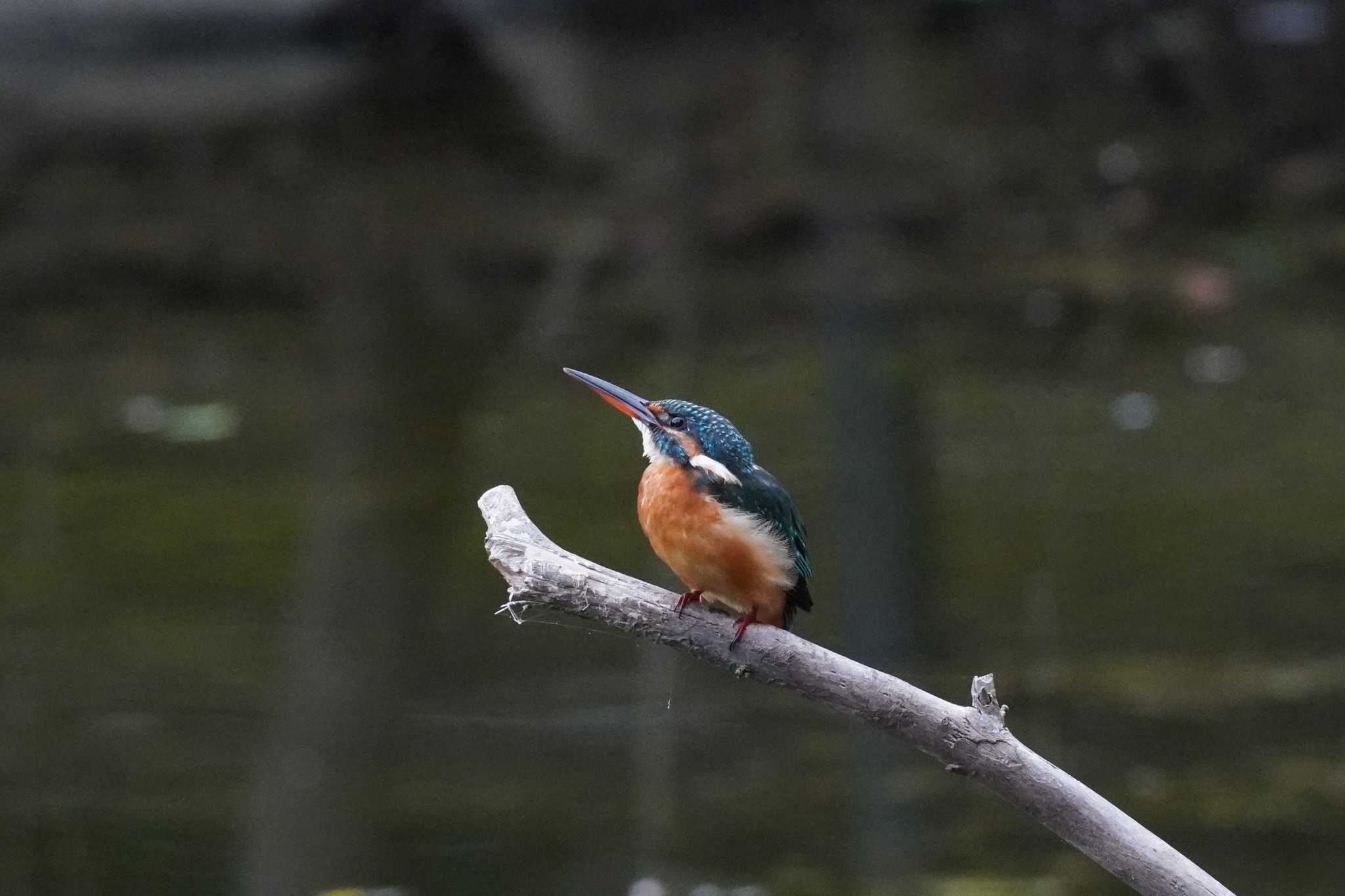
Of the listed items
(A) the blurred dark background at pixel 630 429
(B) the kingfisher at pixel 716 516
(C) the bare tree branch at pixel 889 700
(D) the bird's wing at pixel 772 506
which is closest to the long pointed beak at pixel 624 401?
(B) the kingfisher at pixel 716 516

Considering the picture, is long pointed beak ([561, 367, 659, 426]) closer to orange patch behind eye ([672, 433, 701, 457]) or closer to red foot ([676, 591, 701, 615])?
orange patch behind eye ([672, 433, 701, 457])

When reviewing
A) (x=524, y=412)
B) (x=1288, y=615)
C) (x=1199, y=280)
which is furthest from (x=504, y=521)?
(x=1199, y=280)

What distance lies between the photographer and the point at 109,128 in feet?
31.1

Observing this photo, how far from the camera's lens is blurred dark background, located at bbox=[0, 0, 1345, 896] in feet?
13.6

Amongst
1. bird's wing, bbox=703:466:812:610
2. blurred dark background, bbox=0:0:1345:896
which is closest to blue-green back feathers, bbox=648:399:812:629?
bird's wing, bbox=703:466:812:610

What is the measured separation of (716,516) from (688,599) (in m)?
0.10

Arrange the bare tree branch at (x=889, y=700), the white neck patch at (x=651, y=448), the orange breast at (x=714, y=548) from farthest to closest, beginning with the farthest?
the white neck patch at (x=651, y=448) → the orange breast at (x=714, y=548) → the bare tree branch at (x=889, y=700)

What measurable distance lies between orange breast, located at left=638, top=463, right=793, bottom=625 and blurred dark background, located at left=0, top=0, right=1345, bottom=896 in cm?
157

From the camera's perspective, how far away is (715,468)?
6.66 ft

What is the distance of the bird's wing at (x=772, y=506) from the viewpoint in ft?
6.61

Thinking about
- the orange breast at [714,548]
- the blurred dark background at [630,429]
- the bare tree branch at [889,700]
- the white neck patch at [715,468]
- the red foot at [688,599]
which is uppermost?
the blurred dark background at [630,429]

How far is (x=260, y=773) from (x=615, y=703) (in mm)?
1045

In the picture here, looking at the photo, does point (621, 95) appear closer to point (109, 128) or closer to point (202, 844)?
point (109, 128)

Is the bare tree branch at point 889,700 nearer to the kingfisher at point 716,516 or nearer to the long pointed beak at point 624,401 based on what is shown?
the kingfisher at point 716,516
